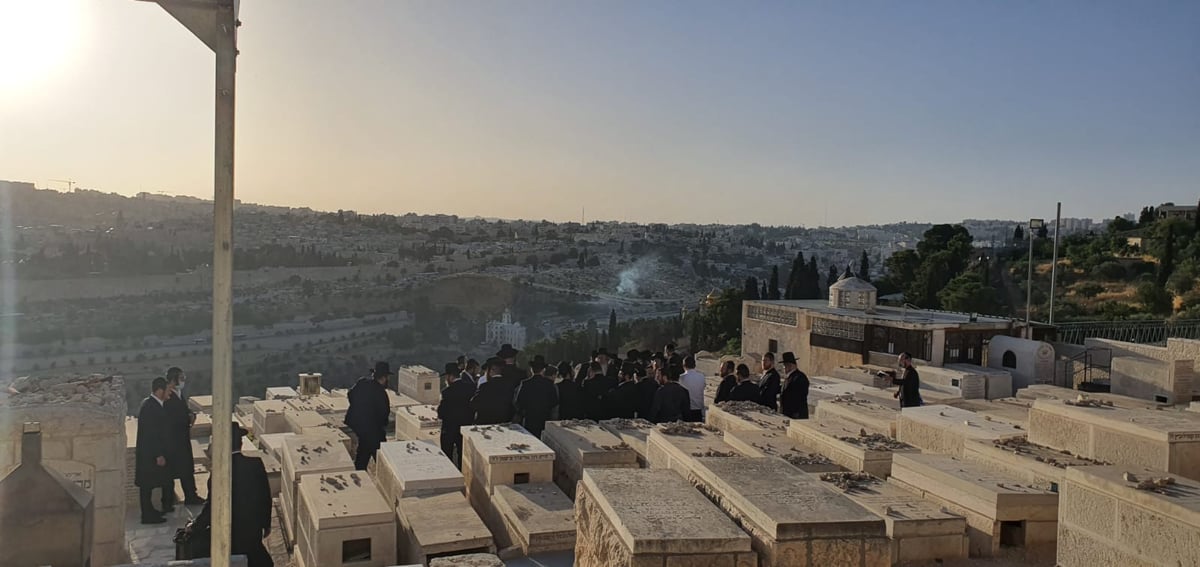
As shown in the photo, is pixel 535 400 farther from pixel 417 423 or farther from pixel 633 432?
pixel 633 432

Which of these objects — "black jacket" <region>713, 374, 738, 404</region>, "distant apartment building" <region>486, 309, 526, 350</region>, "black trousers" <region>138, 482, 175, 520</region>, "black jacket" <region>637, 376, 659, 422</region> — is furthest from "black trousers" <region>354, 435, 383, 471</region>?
"distant apartment building" <region>486, 309, 526, 350</region>

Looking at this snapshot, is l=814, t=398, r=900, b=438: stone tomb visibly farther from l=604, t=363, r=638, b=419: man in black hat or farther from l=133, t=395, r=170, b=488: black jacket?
l=133, t=395, r=170, b=488: black jacket

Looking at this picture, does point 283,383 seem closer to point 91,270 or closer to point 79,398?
point 91,270

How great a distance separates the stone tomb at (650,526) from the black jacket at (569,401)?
4.74 metres

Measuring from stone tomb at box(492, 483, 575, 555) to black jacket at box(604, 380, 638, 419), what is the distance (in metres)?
2.72

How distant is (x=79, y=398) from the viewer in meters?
5.34

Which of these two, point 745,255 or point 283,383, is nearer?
point 283,383

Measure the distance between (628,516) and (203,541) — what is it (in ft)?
10.3

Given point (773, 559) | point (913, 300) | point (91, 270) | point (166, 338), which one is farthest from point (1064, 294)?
point (91, 270)

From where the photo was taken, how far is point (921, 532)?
373 centimetres

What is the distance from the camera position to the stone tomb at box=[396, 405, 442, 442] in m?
7.83

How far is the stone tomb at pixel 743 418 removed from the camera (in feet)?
19.6

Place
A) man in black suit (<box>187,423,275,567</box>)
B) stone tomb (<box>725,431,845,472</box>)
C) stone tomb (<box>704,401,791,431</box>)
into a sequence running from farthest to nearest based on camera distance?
stone tomb (<box>704,401,791,431</box>), man in black suit (<box>187,423,275,567</box>), stone tomb (<box>725,431,845,472</box>)

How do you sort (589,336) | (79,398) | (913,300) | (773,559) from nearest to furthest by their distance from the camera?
1. (773,559)
2. (79,398)
3. (913,300)
4. (589,336)
